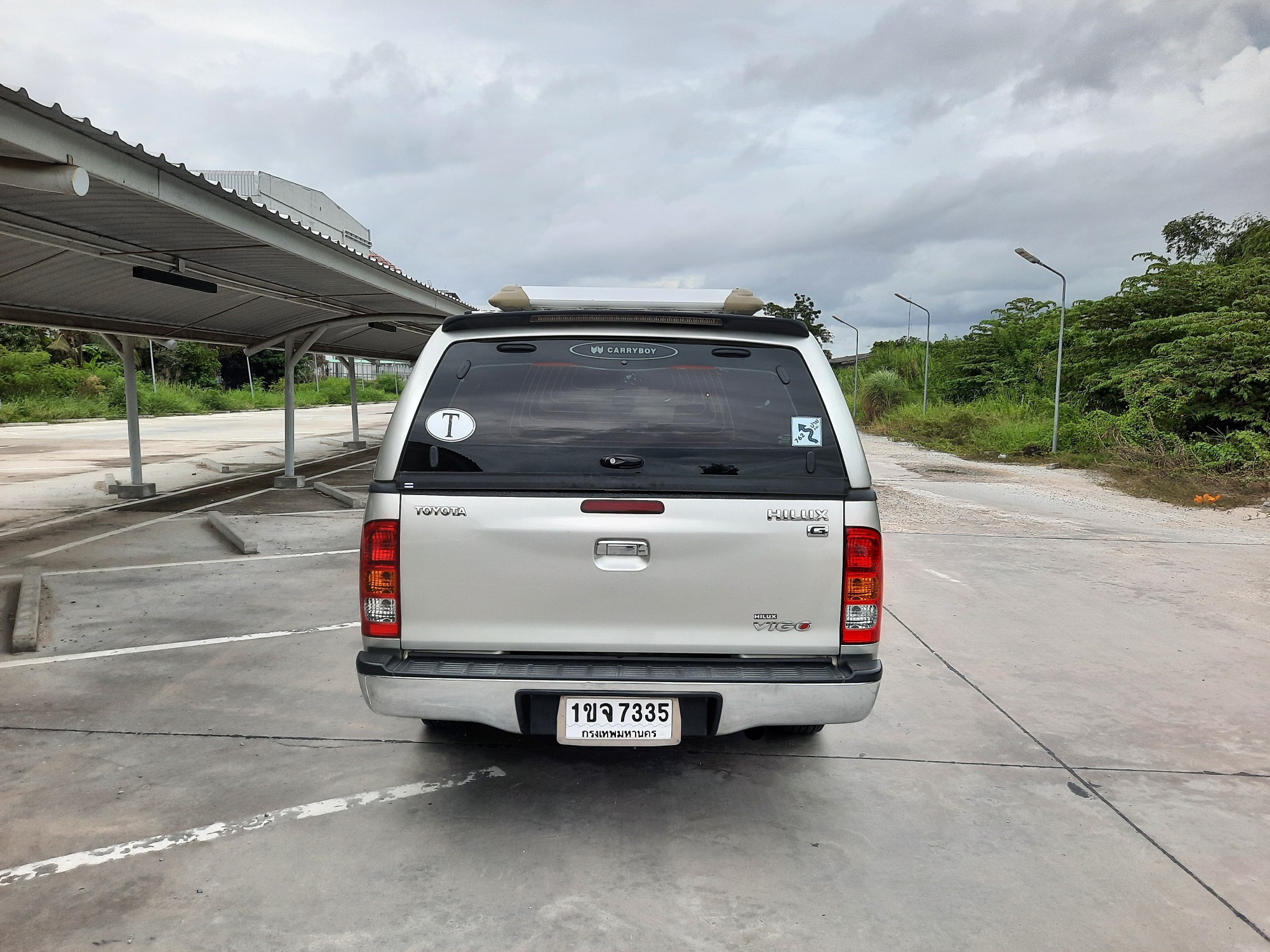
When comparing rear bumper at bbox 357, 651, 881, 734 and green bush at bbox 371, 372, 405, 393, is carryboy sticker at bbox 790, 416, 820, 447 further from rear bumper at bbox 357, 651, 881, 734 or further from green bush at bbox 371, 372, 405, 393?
green bush at bbox 371, 372, 405, 393

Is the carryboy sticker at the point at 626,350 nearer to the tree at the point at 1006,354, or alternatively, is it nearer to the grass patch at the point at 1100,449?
the grass patch at the point at 1100,449

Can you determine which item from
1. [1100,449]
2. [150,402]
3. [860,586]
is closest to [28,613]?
[860,586]

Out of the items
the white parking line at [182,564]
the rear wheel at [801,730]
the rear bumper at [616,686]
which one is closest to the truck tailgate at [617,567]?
the rear bumper at [616,686]

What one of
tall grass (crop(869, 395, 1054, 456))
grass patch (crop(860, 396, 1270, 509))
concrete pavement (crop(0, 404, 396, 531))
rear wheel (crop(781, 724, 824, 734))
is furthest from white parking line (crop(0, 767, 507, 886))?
tall grass (crop(869, 395, 1054, 456))

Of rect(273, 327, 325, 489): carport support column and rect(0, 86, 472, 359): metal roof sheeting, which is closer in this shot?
rect(0, 86, 472, 359): metal roof sheeting

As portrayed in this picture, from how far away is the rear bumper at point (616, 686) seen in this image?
3.06 metres

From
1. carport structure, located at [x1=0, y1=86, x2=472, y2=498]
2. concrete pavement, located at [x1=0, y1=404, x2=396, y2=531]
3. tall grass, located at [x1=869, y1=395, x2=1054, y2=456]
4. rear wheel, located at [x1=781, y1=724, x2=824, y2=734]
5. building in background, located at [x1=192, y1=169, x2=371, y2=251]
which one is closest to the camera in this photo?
rear wheel, located at [x1=781, y1=724, x2=824, y2=734]

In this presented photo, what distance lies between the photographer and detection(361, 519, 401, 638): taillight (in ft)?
10.1

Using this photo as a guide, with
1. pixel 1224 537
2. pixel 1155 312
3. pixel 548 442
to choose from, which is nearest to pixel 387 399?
pixel 1155 312

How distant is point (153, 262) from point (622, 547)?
8487 mm

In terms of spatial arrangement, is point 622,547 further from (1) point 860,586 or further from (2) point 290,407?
(2) point 290,407

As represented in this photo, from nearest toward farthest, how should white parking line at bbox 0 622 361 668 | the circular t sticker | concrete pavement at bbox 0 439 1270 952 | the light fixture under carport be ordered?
Answer: concrete pavement at bbox 0 439 1270 952
the circular t sticker
white parking line at bbox 0 622 361 668
the light fixture under carport

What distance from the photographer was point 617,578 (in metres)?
3.07

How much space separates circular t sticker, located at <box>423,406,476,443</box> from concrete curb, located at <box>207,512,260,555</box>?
667cm
